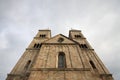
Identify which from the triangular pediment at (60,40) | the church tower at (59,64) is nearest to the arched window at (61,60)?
the church tower at (59,64)

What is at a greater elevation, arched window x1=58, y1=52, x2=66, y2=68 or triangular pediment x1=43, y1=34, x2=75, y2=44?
triangular pediment x1=43, y1=34, x2=75, y2=44

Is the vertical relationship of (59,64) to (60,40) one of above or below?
below

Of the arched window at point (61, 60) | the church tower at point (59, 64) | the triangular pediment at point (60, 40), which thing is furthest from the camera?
the triangular pediment at point (60, 40)

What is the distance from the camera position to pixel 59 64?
15695mm

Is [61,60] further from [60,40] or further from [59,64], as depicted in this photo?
[60,40]

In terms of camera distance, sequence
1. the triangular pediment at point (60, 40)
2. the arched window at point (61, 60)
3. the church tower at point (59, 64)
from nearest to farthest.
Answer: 1. the church tower at point (59, 64)
2. the arched window at point (61, 60)
3. the triangular pediment at point (60, 40)

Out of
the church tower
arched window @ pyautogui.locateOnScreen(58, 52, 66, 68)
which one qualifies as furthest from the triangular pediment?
arched window @ pyautogui.locateOnScreen(58, 52, 66, 68)

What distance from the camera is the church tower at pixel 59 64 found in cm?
1338

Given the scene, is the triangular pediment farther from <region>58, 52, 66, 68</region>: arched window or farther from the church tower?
<region>58, 52, 66, 68</region>: arched window

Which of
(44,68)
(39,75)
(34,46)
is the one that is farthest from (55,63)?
(34,46)

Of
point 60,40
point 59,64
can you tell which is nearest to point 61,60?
point 59,64

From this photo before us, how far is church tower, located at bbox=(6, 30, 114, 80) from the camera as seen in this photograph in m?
13.4

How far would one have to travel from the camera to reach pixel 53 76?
13148 millimetres

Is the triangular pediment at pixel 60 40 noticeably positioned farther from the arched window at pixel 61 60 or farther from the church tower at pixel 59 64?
the arched window at pixel 61 60
